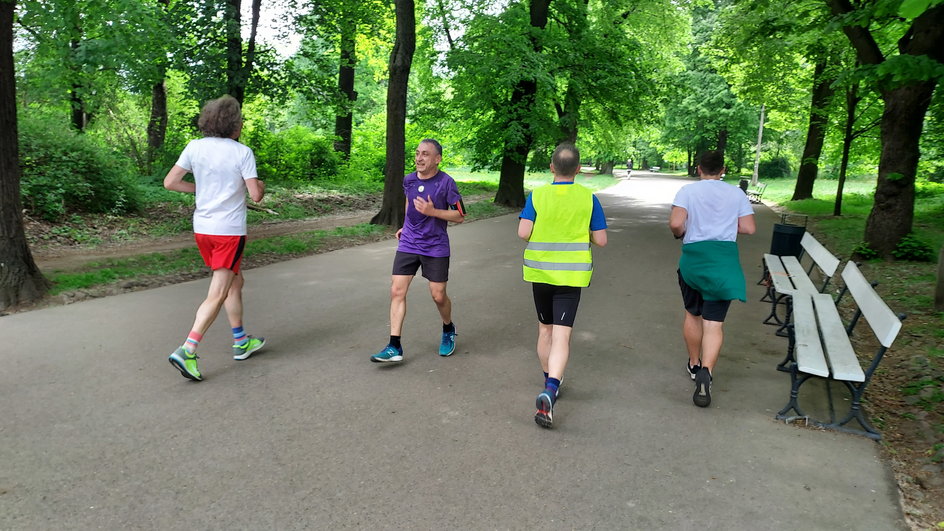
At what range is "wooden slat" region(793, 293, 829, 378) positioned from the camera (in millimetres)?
4012

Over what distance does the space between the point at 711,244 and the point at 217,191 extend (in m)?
3.79

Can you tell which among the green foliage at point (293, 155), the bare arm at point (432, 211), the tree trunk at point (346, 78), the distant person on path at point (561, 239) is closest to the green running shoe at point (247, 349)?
the bare arm at point (432, 211)

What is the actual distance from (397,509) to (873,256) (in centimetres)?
1074

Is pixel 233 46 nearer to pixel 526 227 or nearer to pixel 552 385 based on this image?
pixel 526 227

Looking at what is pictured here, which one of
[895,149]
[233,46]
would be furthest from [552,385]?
[233,46]

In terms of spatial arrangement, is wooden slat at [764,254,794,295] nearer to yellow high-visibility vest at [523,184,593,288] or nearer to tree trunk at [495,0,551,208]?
yellow high-visibility vest at [523,184,593,288]

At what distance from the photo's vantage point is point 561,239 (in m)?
4.12

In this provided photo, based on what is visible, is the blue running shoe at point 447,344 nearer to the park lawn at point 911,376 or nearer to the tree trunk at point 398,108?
the park lawn at point 911,376

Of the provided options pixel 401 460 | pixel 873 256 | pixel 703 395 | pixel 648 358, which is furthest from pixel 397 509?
pixel 873 256

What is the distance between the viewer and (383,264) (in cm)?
987

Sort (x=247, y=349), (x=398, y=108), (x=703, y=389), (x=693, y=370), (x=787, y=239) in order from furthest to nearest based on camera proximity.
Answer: (x=398, y=108) < (x=787, y=239) < (x=247, y=349) < (x=693, y=370) < (x=703, y=389)

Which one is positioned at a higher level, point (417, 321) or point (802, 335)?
point (802, 335)

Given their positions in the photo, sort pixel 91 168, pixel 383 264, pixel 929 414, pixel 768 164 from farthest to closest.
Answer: pixel 768 164 < pixel 91 168 < pixel 383 264 < pixel 929 414

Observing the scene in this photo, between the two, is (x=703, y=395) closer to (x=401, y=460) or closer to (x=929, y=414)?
(x=929, y=414)
